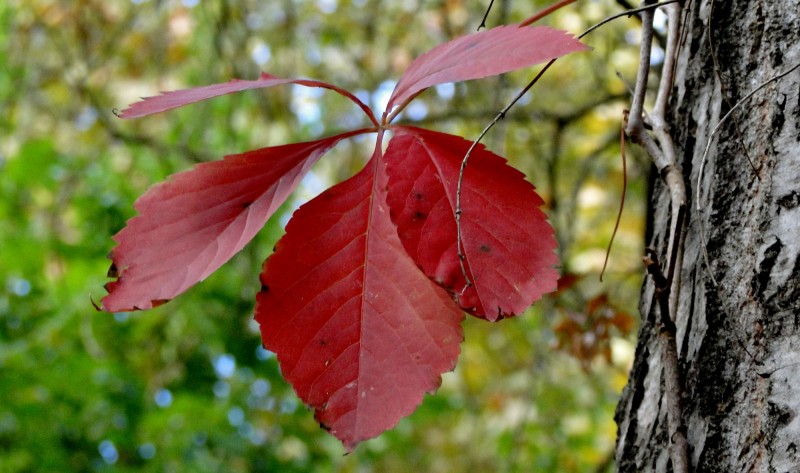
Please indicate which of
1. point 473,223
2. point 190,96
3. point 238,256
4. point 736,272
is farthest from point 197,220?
point 238,256

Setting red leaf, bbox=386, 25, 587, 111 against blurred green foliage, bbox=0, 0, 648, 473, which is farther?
blurred green foliage, bbox=0, 0, 648, 473

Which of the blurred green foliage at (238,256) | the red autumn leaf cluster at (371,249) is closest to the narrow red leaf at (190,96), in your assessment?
the red autumn leaf cluster at (371,249)

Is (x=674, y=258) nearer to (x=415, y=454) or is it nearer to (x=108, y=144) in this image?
(x=108, y=144)

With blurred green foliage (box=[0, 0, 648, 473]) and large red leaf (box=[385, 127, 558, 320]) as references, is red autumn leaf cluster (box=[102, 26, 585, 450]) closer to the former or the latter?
large red leaf (box=[385, 127, 558, 320])

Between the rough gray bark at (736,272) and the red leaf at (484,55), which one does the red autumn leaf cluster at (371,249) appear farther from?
the rough gray bark at (736,272)

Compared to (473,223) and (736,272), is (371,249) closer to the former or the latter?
(473,223)

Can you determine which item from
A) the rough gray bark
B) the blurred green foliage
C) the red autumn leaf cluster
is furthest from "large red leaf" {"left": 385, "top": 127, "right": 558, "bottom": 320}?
the blurred green foliage
